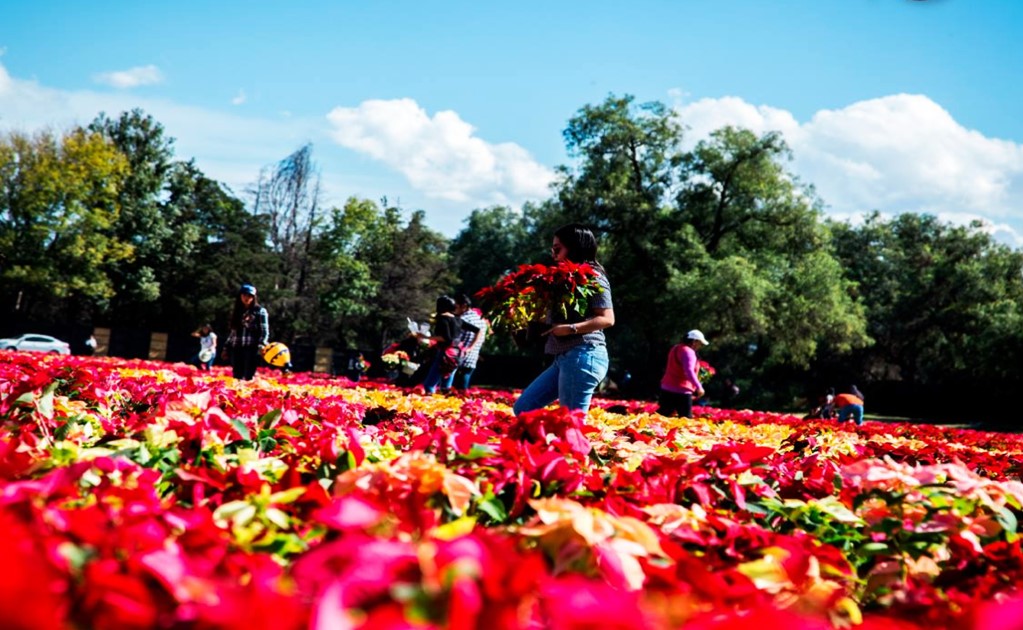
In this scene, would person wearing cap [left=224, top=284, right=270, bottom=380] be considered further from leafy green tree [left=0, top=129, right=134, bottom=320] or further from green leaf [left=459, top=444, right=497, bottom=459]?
leafy green tree [left=0, top=129, right=134, bottom=320]

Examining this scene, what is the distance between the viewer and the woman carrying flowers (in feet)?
17.1

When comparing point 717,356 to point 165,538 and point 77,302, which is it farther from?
point 165,538

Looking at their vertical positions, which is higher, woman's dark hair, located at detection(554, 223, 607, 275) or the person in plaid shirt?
woman's dark hair, located at detection(554, 223, 607, 275)

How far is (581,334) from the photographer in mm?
5289

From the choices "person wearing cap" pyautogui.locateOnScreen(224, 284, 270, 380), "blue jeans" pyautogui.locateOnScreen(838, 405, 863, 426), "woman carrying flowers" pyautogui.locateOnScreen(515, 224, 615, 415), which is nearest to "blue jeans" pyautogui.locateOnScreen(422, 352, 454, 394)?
"person wearing cap" pyautogui.locateOnScreen(224, 284, 270, 380)

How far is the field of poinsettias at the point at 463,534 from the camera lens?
43.8 inches

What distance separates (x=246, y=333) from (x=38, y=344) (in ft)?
Result: 98.0

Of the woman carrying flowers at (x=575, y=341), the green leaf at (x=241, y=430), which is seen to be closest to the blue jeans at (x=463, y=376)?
the woman carrying flowers at (x=575, y=341)

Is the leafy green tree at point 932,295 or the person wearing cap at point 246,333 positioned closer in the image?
the person wearing cap at point 246,333

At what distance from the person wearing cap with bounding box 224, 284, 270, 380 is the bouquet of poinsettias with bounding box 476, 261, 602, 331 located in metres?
6.54

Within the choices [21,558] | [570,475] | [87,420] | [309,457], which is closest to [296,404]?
[87,420]

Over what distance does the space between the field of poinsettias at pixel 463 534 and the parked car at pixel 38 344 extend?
3619 centimetres

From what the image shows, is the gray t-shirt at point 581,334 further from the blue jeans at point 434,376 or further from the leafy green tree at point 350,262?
the leafy green tree at point 350,262

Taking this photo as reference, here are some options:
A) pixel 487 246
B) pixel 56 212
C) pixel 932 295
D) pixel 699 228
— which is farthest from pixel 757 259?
pixel 487 246
